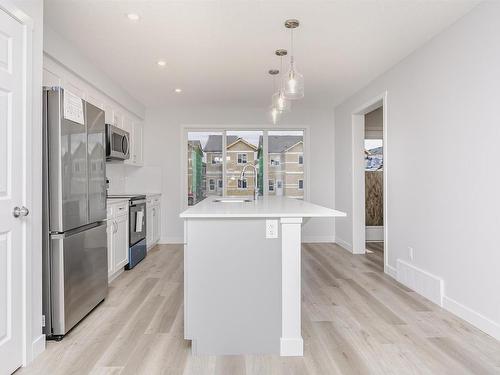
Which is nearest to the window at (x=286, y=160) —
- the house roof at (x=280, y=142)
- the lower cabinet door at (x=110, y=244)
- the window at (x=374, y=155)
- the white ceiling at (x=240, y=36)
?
the house roof at (x=280, y=142)

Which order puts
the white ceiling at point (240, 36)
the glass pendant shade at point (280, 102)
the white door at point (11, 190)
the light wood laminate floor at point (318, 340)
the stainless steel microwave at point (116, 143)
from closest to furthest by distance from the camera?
the white door at point (11, 190) < the light wood laminate floor at point (318, 340) < the white ceiling at point (240, 36) < the glass pendant shade at point (280, 102) < the stainless steel microwave at point (116, 143)

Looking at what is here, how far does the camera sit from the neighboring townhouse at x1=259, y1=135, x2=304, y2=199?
20.9 ft

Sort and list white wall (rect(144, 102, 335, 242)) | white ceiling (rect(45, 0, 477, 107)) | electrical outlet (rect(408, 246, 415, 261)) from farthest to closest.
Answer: white wall (rect(144, 102, 335, 242)), electrical outlet (rect(408, 246, 415, 261)), white ceiling (rect(45, 0, 477, 107))

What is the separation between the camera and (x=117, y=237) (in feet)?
13.0

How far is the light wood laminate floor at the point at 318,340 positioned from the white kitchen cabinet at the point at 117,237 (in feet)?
0.93

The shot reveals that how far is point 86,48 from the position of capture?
136 inches

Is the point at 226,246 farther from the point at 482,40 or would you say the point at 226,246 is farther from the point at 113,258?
the point at 482,40

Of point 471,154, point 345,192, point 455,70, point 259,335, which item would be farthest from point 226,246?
point 345,192

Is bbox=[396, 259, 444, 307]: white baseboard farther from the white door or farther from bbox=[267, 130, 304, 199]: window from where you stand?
the white door

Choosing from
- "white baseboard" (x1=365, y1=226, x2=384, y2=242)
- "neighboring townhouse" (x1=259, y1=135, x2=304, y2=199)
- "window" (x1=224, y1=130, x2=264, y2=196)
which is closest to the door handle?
"window" (x1=224, y1=130, x2=264, y2=196)

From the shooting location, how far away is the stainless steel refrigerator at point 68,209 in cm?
234

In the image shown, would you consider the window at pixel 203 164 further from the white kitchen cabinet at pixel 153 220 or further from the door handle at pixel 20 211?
the door handle at pixel 20 211

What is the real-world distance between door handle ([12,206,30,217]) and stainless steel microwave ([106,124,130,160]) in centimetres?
219

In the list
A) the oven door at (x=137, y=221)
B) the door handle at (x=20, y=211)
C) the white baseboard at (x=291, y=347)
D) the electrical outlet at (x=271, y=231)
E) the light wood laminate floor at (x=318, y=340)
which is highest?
the door handle at (x=20, y=211)
